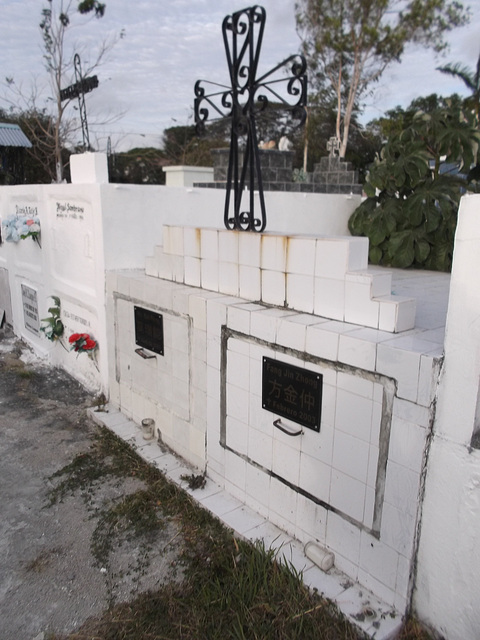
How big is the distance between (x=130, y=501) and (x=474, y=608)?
2.57 m

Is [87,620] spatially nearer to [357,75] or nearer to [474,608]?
[474,608]

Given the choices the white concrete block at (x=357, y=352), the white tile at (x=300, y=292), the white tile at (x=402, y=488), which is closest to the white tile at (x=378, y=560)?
the white tile at (x=402, y=488)

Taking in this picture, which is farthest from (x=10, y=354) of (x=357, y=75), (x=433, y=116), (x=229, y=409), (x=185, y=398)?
(x=357, y=75)

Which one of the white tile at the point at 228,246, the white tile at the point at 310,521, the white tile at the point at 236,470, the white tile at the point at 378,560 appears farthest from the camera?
the white tile at the point at 228,246

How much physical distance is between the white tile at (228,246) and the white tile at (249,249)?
53 mm

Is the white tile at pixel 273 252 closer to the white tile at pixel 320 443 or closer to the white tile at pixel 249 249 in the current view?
the white tile at pixel 249 249

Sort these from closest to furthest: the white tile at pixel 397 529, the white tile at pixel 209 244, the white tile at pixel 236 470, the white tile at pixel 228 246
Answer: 1. the white tile at pixel 397 529
2. the white tile at pixel 236 470
3. the white tile at pixel 228 246
4. the white tile at pixel 209 244

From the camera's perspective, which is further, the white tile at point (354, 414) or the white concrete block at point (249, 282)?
the white concrete block at point (249, 282)

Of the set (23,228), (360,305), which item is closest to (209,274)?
(360,305)

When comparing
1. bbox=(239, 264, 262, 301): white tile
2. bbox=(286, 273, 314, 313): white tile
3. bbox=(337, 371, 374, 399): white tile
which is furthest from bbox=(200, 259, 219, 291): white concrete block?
bbox=(337, 371, 374, 399): white tile

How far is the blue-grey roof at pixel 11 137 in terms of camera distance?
14273 mm

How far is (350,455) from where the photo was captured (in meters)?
3.10

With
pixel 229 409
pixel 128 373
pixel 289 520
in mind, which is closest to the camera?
pixel 289 520

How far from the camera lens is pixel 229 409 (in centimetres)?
403
